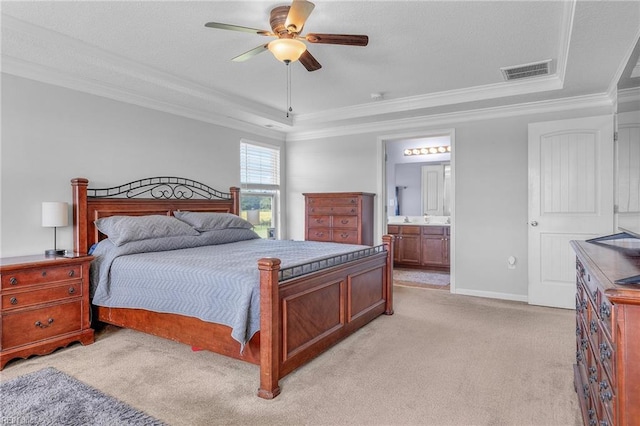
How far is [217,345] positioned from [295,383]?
0.59 meters

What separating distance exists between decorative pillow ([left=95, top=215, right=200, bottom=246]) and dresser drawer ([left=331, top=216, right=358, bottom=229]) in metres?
2.22

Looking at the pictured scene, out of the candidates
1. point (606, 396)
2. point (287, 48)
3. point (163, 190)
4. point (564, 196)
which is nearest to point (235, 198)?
point (163, 190)

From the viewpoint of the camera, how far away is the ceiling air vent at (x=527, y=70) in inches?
139

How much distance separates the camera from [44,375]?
2553mm

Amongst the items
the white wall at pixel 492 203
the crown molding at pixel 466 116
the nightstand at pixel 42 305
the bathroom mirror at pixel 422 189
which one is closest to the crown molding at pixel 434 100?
the crown molding at pixel 466 116

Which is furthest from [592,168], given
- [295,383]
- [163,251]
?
[163,251]

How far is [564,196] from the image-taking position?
4.23 meters

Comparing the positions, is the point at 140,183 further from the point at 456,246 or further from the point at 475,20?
the point at 456,246

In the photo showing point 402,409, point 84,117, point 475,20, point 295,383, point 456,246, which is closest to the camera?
point 402,409

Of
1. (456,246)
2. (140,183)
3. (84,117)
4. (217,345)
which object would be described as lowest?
(217,345)

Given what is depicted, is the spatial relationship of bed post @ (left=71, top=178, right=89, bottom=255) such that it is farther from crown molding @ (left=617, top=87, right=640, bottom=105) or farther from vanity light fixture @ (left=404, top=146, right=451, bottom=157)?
vanity light fixture @ (left=404, top=146, right=451, bottom=157)

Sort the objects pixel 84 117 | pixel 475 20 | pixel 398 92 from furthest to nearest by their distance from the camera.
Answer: pixel 398 92 → pixel 84 117 → pixel 475 20

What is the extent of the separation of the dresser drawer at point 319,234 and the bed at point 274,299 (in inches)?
55.6

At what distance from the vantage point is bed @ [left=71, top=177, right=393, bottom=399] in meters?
2.31
